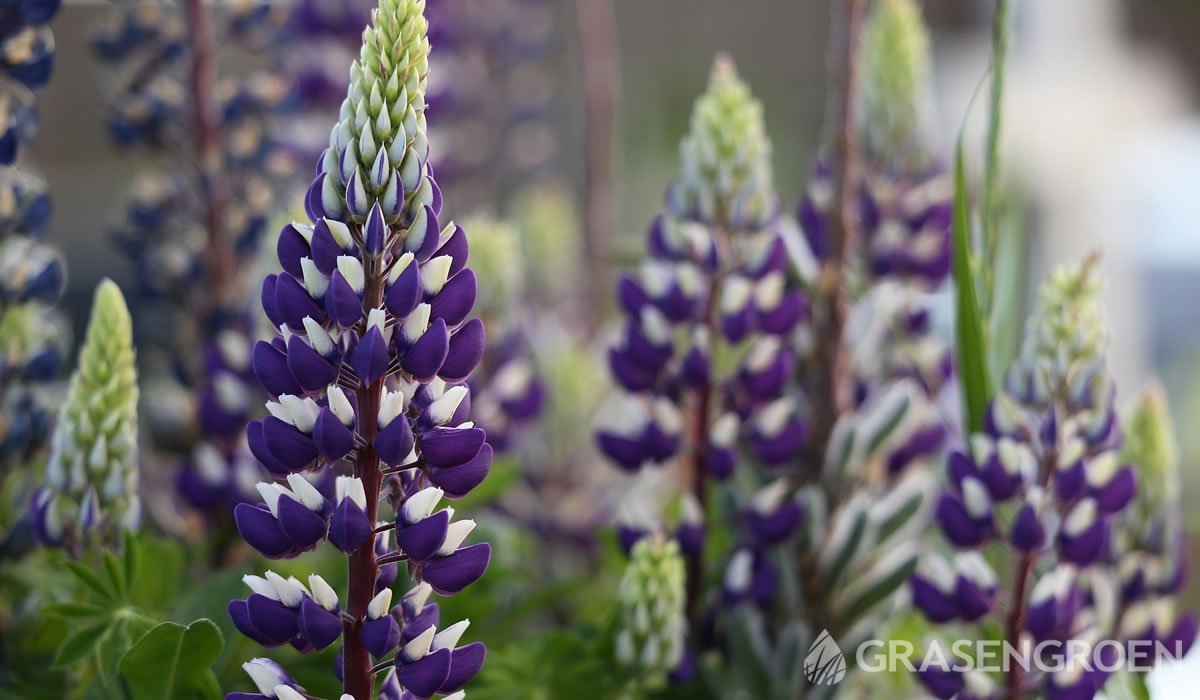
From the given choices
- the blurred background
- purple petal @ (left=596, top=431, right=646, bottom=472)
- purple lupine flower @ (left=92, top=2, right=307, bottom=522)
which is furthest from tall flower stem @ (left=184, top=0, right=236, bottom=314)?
the blurred background

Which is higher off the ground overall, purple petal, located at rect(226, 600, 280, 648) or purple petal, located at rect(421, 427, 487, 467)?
purple petal, located at rect(421, 427, 487, 467)

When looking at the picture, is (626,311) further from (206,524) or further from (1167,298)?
(1167,298)

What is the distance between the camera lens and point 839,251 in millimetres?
588

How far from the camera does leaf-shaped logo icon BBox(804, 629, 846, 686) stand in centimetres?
52

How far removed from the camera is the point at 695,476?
0.56m

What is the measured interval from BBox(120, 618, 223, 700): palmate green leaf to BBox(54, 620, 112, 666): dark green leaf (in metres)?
0.03

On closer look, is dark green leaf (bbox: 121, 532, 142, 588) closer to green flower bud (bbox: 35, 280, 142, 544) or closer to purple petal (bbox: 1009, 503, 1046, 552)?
green flower bud (bbox: 35, 280, 142, 544)

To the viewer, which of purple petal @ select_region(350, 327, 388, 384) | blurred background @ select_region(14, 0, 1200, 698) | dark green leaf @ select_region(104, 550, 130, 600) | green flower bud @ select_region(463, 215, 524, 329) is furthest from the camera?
blurred background @ select_region(14, 0, 1200, 698)

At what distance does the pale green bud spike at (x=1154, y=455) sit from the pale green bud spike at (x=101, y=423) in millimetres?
441

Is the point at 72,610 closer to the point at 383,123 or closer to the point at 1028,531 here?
the point at 383,123

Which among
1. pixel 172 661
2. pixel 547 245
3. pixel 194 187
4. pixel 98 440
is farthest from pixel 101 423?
pixel 547 245

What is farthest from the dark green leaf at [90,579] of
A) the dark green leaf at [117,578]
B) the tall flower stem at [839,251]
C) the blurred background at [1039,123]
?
the blurred background at [1039,123]

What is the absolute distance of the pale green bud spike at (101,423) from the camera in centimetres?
46

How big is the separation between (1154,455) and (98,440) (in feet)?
1.52
